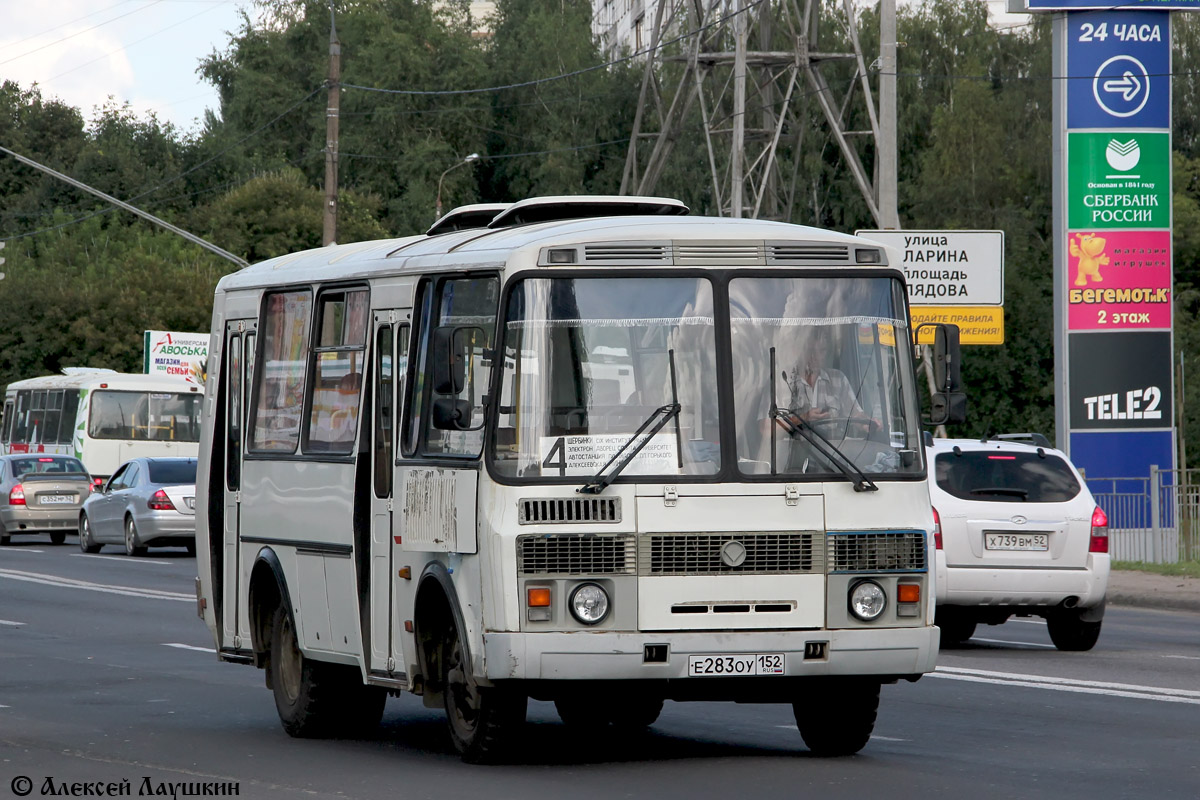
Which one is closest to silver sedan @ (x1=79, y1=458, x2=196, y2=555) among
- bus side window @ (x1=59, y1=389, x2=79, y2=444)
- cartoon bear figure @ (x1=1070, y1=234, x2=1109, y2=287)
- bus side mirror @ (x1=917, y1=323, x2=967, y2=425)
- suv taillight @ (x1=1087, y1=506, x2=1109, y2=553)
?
bus side window @ (x1=59, y1=389, x2=79, y2=444)

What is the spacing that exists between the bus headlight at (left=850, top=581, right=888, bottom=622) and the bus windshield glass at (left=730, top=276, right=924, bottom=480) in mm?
506

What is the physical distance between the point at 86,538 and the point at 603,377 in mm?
24999

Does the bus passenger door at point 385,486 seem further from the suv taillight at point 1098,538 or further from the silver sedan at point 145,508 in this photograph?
the silver sedan at point 145,508

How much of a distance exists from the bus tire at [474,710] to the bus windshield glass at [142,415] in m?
35.3

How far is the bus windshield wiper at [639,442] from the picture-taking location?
8.89 metres

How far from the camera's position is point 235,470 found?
11805mm

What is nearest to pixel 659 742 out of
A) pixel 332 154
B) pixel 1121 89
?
pixel 1121 89

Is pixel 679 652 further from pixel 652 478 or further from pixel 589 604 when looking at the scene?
pixel 652 478

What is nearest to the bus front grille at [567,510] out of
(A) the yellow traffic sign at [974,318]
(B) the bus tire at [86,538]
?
(A) the yellow traffic sign at [974,318]

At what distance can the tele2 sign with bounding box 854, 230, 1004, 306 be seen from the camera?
29344mm

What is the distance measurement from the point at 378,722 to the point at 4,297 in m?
59.3

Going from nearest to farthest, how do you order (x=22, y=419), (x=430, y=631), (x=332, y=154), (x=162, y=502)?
(x=430, y=631), (x=162, y=502), (x=332, y=154), (x=22, y=419)

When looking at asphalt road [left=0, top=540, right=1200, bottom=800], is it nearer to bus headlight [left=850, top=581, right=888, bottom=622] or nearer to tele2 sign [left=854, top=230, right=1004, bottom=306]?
bus headlight [left=850, top=581, right=888, bottom=622]

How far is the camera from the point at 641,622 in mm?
8906
